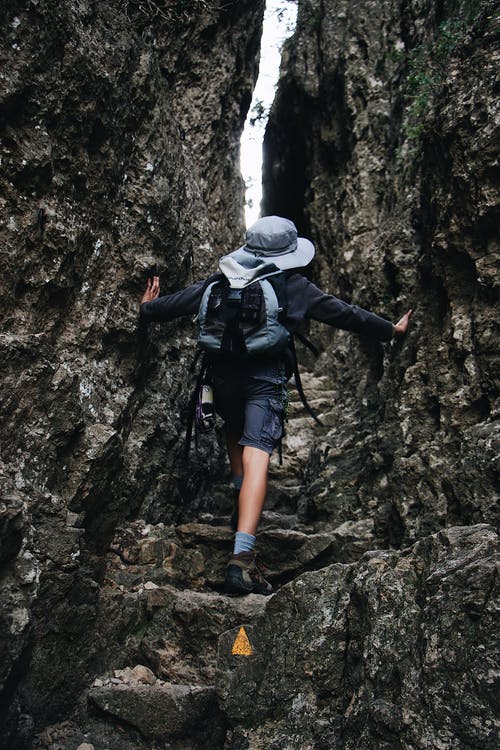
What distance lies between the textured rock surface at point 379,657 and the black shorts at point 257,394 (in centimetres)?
137

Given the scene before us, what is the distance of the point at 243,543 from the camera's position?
452 cm

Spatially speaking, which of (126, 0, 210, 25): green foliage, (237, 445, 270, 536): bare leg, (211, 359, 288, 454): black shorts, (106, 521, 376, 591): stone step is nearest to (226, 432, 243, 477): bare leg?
(211, 359, 288, 454): black shorts

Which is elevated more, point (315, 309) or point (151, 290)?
point (151, 290)

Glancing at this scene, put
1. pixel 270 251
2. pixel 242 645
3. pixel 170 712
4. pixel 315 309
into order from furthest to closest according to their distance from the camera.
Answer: pixel 270 251
pixel 315 309
pixel 170 712
pixel 242 645

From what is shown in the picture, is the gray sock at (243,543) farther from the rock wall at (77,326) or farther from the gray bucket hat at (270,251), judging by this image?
the gray bucket hat at (270,251)

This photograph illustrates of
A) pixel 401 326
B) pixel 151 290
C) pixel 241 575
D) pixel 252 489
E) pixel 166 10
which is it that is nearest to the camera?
pixel 241 575

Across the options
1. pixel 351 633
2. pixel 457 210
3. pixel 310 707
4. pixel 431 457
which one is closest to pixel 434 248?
pixel 457 210

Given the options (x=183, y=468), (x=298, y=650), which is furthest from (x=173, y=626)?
(x=183, y=468)

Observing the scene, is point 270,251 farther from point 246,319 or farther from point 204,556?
point 204,556

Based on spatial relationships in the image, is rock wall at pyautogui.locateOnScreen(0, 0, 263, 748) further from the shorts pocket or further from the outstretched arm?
the shorts pocket

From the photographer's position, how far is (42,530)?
14.0ft

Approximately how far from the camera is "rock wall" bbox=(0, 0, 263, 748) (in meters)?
4.08

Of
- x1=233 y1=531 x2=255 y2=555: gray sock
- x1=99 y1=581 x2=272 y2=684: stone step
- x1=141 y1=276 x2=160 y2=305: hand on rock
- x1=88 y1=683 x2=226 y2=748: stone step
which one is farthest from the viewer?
x1=141 y1=276 x2=160 y2=305: hand on rock

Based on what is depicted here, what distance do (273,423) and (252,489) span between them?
556 mm
